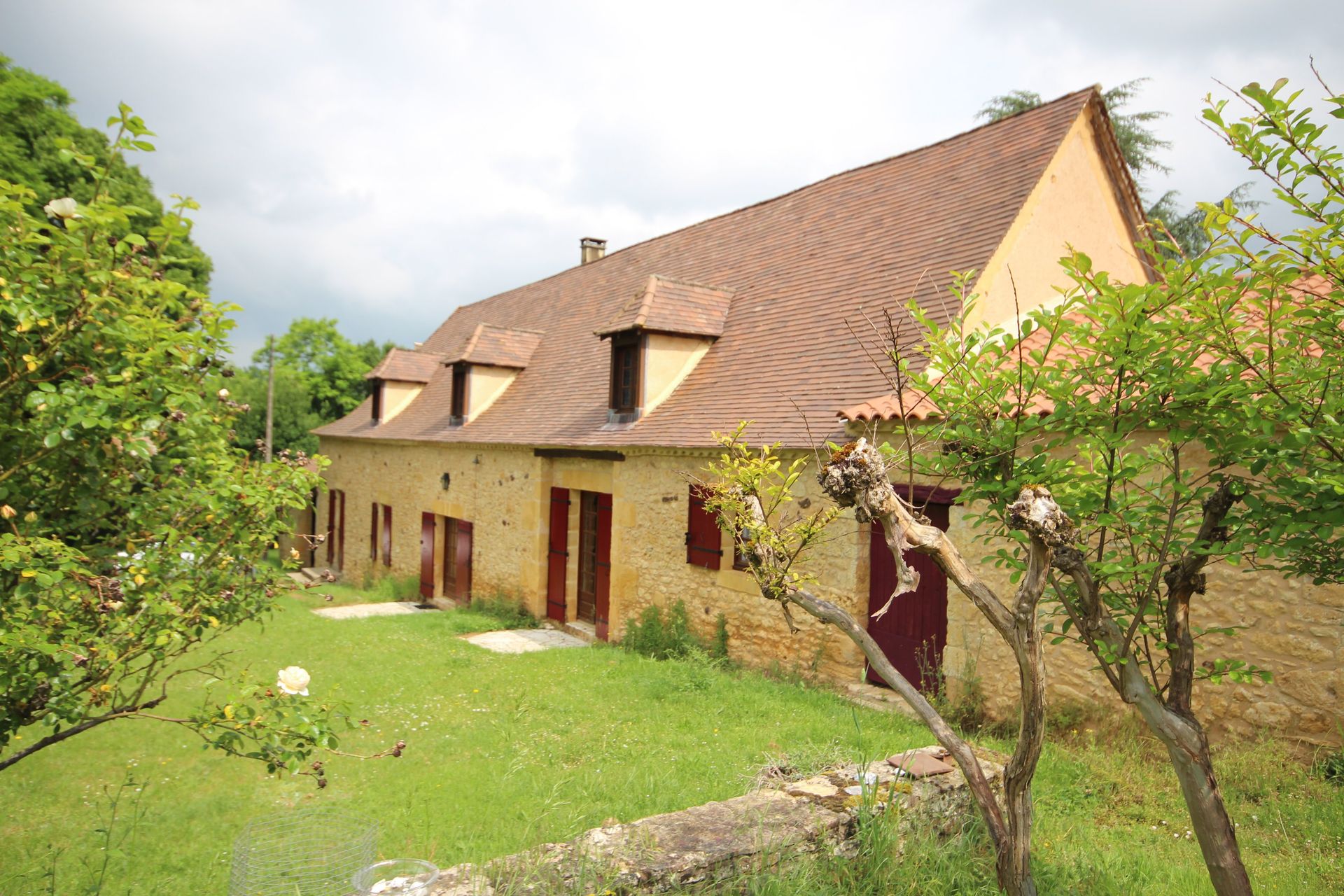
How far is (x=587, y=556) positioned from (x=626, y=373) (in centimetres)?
306

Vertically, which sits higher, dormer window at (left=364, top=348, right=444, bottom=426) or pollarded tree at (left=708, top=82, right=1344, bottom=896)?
dormer window at (left=364, top=348, right=444, bottom=426)

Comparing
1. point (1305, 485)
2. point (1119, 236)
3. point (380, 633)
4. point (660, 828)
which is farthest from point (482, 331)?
point (1305, 485)

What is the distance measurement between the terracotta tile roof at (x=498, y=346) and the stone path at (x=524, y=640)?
18.7 ft

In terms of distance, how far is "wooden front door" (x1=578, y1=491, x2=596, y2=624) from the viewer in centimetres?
1247

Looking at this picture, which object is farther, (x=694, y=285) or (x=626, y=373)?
(x=694, y=285)

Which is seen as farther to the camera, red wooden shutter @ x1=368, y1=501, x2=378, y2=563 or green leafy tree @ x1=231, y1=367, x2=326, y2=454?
green leafy tree @ x1=231, y1=367, x2=326, y2=454

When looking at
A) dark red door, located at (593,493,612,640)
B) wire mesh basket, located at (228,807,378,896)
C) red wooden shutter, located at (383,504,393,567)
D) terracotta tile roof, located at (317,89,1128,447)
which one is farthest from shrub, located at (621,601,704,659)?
red wooden shutter, located at (383,504,393,567)


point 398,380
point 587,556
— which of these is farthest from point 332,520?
point 587,556

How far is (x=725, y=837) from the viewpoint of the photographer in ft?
11.9

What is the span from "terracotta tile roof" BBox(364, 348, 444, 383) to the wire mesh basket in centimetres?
1616

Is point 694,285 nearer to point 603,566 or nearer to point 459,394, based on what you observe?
point 603,566

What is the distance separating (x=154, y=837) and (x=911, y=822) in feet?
15.1

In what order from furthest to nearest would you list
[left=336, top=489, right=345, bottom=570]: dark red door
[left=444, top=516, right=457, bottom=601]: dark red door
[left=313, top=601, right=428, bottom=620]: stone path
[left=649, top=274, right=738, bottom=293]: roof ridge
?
[left=336, top=489, right=345, bottom=570]: dark red door
[left=444, top=516, right=457, bottom=601]: dark red door
[left=313, top=601, right=428, bottom=620]: stone path
[left=649, top=274, right=738, bottom=293]: roof ridge

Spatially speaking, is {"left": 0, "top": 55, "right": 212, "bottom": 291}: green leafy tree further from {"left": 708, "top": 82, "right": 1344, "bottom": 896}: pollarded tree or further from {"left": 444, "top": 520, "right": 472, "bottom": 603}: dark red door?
{"left": 708, "top": 82, "right": 1344, "bottom": 896}: pollarded tree
